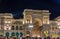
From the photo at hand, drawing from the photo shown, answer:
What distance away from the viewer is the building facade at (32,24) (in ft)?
151

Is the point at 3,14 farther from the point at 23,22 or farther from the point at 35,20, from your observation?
the point at 35,20

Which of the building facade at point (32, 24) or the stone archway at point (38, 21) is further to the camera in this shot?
the stone archway at point (38, 21)

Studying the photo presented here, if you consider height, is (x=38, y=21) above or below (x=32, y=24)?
above

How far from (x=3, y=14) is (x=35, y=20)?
8.81 m

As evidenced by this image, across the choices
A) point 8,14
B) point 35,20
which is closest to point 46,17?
point 35,20

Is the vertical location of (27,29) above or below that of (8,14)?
below

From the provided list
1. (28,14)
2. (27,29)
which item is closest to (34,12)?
(28,14)

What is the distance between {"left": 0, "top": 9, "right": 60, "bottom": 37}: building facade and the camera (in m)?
46.2

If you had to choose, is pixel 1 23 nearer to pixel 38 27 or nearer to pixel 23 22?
pixel 23 22

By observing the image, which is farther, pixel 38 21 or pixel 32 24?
pixel 38 21

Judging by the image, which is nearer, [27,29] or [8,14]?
[27,29]

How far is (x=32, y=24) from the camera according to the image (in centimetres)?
4659

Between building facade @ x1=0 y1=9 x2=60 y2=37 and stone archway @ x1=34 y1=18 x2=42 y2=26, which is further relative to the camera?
stone archway @ x1=34 y1=18 x2=42 y2=26

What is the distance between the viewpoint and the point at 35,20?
47.8m
